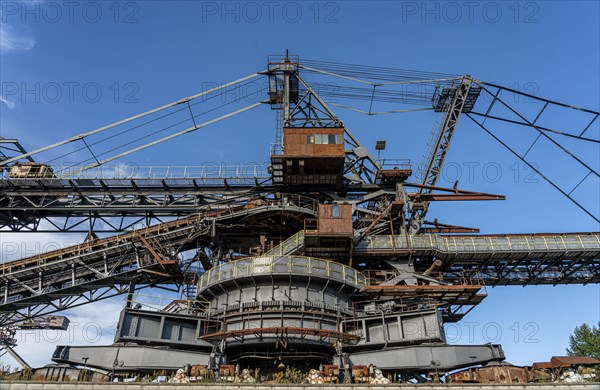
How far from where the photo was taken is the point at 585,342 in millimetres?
47562

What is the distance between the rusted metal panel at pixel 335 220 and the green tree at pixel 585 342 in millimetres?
35087

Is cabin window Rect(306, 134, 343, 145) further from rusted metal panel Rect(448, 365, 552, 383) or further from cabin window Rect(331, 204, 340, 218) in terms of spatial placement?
rusted metal panel Rect(448, 365, 552, 383)

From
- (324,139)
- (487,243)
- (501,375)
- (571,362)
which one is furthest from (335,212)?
(571,362)

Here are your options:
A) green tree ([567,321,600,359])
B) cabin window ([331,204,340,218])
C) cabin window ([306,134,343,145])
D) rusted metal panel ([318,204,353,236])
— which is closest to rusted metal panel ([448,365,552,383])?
rusted metal panel ([318,204,353,236])

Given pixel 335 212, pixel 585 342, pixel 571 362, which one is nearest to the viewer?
pixel 571 362

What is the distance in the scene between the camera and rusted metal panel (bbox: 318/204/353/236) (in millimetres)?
26734

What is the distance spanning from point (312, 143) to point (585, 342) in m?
39.6

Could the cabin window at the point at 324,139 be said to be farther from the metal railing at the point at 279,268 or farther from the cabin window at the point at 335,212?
the metal railing at the point at 279,268

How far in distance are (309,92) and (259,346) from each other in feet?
75.7

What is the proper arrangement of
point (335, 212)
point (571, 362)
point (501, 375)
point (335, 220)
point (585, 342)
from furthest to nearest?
point (585, 342)
point (335, 212)
point (335, 220)
point (501, 375)
point (571, 362)

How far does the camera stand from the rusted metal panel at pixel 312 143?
30750 millimetres

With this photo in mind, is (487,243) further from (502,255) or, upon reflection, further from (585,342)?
(585,342)

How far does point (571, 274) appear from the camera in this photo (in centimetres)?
3409

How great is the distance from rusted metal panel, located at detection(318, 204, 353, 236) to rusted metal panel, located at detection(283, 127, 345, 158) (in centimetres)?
478
